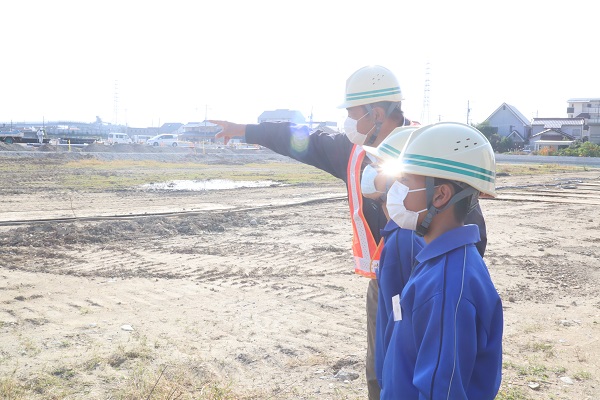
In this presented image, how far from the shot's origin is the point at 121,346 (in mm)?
5289

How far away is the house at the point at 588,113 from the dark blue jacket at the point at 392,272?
67.7 m

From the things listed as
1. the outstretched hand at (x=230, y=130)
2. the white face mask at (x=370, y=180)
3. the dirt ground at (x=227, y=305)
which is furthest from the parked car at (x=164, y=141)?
the white face mask at (x=370, y=180)

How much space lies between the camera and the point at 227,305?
6.82m

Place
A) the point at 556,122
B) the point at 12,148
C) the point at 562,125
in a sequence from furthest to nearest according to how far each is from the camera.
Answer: the point at 556,122, the point at 562,125, the point at 12,148

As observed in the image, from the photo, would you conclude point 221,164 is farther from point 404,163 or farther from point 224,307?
point 404,163

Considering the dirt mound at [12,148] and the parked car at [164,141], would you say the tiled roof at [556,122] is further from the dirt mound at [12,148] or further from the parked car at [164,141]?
the dirt mound at [12,148]

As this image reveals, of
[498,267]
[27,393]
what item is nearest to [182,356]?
[27,393]

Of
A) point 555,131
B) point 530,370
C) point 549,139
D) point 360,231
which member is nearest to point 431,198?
point 360,231

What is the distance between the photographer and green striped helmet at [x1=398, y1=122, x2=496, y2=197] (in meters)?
2.20

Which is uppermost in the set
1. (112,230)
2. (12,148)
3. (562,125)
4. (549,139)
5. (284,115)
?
(284,115)

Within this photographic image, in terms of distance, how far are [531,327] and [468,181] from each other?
4664 millimetres

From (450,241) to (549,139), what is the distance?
69788mm

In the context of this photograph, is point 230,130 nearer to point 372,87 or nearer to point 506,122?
point 372,87

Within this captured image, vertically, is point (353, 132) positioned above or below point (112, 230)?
Answer: above
